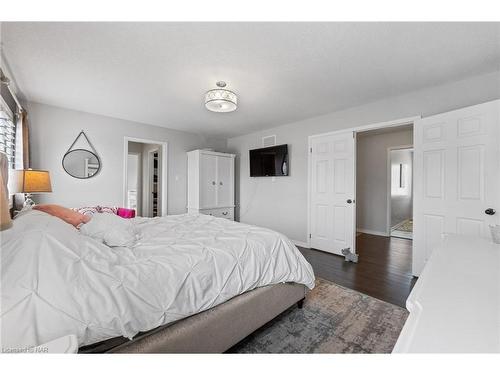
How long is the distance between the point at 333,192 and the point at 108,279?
329 cm

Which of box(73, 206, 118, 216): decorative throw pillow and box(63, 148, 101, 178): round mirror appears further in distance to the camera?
box(63, 148, 101, 178): round mirror

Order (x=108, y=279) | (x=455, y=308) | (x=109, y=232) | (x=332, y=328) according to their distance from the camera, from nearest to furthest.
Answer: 1. (x=455, y=308)
2. (x=108, y=279)
3. (x=109, y=232)
4. (x=332, y=328)

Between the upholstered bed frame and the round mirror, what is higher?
the round mirror

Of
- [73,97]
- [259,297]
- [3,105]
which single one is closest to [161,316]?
[259,297]

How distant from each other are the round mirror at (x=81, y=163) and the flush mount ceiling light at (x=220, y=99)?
2.44m

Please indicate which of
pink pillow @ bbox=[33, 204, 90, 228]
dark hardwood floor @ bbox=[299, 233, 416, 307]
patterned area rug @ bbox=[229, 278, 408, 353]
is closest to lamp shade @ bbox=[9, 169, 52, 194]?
pink pillow @ bbox=[33, 204, 90, 228]

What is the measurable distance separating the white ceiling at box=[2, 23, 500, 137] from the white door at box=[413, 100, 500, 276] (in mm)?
531

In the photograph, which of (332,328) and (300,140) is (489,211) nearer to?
(332,328)

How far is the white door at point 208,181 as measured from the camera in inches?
178

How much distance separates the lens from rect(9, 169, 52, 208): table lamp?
6.63ft

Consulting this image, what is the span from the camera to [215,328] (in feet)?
4.39

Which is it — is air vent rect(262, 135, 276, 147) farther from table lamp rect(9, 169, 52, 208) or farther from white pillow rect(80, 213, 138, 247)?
table lamp rect(9, 169, 52, 208)

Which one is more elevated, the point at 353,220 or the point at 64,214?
the point at 64,214

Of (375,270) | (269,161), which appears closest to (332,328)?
(375,270)
